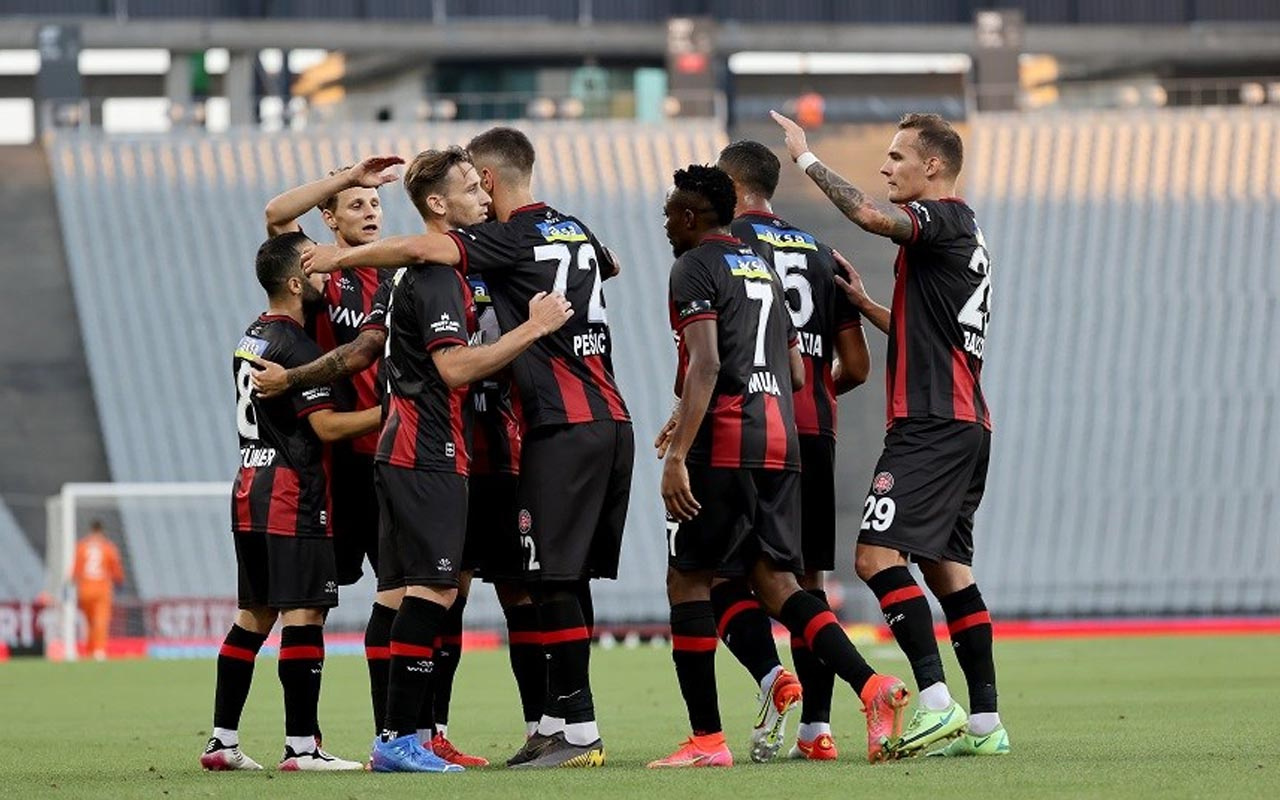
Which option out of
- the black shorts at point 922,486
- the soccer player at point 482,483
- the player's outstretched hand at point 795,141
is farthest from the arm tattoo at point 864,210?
the soccer player at point 482,483

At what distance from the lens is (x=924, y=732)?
805 cm

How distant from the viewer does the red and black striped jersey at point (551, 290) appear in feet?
27.3

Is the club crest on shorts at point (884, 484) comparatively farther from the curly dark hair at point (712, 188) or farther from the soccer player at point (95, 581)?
the soccer player at point (95, 581)

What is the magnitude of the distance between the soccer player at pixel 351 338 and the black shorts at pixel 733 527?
1.33 metres

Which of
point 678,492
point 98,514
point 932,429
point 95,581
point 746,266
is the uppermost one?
point 746,266

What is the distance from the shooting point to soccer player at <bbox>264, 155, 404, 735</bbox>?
877 cm

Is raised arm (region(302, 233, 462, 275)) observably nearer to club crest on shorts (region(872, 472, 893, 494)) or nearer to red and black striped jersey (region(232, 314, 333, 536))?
red and black striped jersey (region(232, 314, 333, 536))

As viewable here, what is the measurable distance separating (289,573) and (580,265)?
1688mm

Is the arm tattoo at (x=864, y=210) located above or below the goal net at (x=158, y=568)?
above

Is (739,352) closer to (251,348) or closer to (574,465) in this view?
(574,465)

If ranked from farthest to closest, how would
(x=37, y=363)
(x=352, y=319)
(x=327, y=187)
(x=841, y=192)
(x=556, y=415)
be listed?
(x=37, y=363) < (x=352, y=319) < (x=327, y=187) < (x=556, y=415) < (x=841, y=192)

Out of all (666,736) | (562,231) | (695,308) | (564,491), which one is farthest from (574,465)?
(666,736)

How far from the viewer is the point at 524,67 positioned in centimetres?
3756

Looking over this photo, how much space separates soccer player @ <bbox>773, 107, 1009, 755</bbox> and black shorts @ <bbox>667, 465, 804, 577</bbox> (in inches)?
12.7
